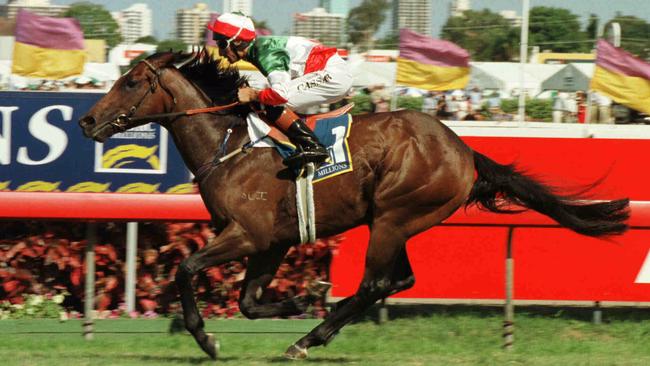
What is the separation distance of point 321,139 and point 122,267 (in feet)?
5.79

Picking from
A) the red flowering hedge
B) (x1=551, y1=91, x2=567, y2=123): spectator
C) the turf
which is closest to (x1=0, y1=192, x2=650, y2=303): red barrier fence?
the turf

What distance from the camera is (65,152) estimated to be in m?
6.07

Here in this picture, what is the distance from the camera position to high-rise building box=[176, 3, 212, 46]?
14347mm

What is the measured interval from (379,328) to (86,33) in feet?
37.3

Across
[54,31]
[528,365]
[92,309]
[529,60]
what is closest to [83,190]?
[92,309]

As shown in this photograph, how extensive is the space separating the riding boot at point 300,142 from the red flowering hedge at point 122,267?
1.23 m

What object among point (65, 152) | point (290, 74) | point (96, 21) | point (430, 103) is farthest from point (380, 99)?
point (290, 74)

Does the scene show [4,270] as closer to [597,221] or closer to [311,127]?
[311,127]

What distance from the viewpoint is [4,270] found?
229 inches

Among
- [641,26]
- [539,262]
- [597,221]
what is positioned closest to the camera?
[597,221]

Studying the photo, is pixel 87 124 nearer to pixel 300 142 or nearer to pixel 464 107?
pixel 300 142

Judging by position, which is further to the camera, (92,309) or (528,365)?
(92,309)

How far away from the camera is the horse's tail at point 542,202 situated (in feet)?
17.3

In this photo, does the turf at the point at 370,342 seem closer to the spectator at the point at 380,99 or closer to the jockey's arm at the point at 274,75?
the jockey's arm at the point at 274,75
